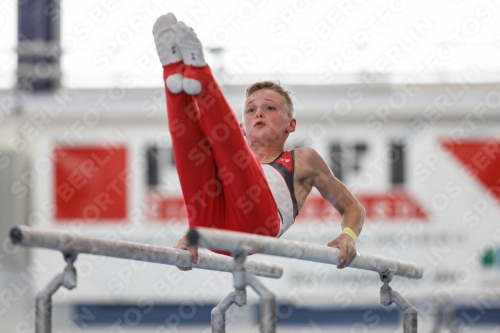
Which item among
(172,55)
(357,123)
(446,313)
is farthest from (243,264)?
(357,123)

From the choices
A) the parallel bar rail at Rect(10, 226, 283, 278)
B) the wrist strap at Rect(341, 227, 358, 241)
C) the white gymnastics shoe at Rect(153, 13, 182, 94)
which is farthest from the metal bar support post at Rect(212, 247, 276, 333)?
the wrist strap at Rect(341, 227, 358, 241)

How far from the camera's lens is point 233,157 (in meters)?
3.31

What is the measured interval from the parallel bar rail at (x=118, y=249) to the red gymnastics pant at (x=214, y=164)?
0.71 ft

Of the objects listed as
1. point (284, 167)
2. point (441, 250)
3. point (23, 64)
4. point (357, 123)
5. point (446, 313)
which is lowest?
point (446, 313)

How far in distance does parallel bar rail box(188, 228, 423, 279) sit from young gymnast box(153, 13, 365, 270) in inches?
5.9

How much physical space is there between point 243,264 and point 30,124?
674 centimetres

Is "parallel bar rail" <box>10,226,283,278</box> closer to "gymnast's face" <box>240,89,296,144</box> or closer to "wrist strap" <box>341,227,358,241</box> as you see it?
"wrist strap" <box>341,227,358,241</box>

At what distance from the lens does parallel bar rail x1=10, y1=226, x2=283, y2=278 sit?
7.63 feet

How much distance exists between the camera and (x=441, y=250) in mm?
8367

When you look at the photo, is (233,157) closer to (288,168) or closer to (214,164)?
(214,164)

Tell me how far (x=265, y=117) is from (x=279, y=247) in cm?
141

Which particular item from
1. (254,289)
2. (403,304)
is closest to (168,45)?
(254,289)

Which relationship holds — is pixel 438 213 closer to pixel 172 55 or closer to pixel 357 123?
pixel 357 123

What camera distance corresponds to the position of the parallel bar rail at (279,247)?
7.55 feet
